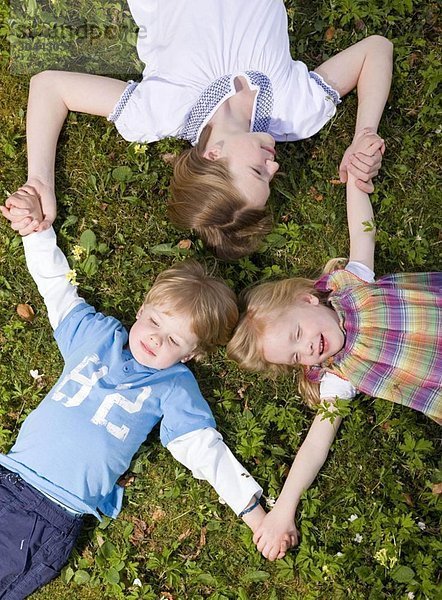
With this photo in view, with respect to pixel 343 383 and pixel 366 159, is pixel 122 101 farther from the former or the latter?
pixel 343 383

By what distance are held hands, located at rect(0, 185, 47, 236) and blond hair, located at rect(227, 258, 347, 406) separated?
144 centimetres

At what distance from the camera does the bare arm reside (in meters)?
4.60

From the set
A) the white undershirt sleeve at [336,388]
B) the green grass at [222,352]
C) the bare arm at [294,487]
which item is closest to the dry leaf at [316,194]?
the green grass at [222,352]

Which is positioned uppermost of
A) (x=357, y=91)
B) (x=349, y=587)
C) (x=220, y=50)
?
(x=220, y=50)

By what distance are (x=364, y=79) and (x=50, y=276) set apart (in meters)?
2.51

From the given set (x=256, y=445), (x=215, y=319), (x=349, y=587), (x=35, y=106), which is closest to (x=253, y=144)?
(x=215, y=319)

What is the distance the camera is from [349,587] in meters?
4.59

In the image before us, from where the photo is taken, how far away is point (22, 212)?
189 inches

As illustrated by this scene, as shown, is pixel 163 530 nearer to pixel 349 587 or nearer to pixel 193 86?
pixel 349 587

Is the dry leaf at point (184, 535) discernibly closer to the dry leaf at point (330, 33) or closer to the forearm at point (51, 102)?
the forearm at point (51, 102)

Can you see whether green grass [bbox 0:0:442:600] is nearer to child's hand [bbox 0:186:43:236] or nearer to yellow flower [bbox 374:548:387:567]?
yellow flower [bbox 374:548:387:567]

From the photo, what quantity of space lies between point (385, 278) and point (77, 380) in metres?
2.06

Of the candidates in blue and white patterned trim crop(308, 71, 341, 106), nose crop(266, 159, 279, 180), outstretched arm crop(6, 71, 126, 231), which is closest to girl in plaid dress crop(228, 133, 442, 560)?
nose crop(266, 159, 279, 180)

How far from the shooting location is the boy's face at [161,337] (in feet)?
14.6
